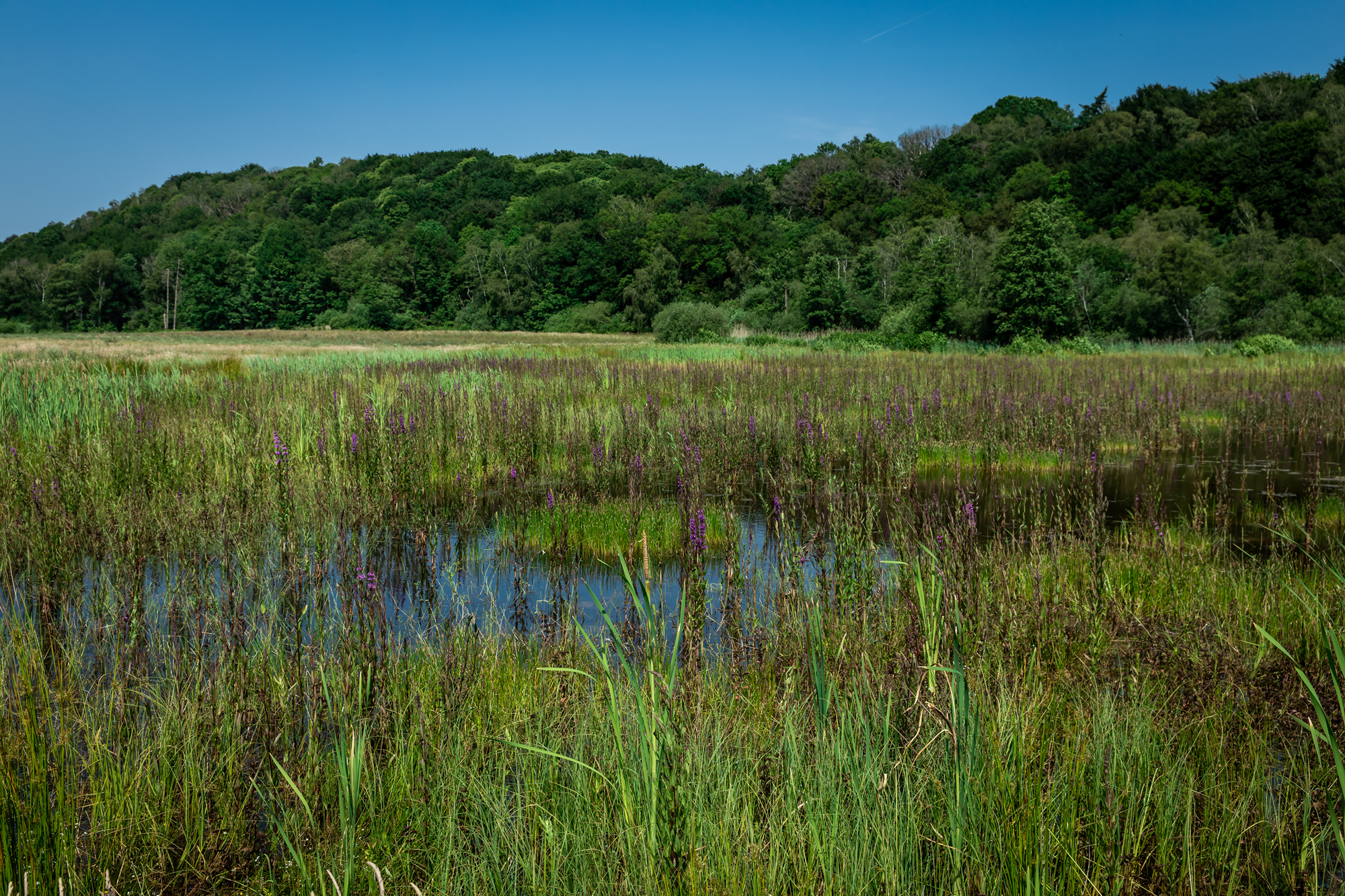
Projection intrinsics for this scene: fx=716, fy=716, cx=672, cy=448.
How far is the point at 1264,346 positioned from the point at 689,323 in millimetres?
23546

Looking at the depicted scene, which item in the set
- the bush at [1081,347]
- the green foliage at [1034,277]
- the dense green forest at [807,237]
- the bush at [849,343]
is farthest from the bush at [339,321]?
the bush at [1081,347]

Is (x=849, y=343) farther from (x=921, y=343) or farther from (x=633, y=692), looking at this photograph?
(x=633, y=692)

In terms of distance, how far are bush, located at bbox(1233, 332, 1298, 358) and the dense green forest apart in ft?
25.0

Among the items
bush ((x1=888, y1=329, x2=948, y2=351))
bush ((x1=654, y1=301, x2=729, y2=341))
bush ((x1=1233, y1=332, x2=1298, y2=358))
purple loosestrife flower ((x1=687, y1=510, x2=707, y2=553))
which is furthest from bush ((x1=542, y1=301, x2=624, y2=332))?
purple loosestrife flower ((x1=687, y1=510, x2=707, y2=553))

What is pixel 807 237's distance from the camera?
62625 mm

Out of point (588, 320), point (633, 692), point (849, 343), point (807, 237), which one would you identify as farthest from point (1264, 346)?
point (588, 320)

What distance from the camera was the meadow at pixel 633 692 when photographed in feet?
5.58

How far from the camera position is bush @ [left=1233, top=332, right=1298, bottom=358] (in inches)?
861

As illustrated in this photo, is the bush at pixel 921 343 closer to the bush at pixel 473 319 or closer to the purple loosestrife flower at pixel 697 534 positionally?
the purple loosestrife flower at pixel 697 534

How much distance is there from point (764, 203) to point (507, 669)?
78880 millimetres

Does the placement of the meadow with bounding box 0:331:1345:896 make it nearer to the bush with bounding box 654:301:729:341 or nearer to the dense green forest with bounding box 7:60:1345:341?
the bush with bounding box 654:301:729:341

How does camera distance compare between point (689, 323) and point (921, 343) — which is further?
point (689, 323)

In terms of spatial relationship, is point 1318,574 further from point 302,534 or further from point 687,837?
point 302,534

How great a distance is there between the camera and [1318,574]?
4.30 metres
